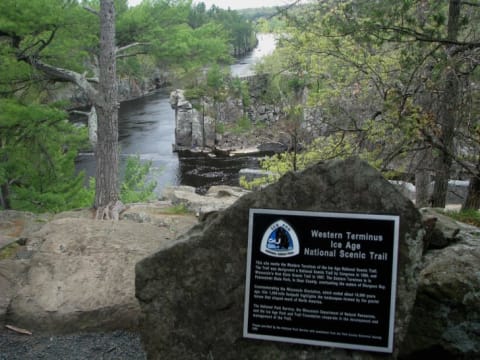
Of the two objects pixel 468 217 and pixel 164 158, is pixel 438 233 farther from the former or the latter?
pixel 164 158

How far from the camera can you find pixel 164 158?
39.2 metres

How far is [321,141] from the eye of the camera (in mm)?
12242

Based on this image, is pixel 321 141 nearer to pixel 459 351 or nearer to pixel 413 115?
pixel 413 115

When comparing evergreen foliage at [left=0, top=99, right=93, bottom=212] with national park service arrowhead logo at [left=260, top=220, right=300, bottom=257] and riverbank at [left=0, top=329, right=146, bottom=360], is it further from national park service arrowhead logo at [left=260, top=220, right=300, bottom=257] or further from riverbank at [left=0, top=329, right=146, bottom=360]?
national park service arrowhead logo at [left=260, top=220, right=300, bottom=257]

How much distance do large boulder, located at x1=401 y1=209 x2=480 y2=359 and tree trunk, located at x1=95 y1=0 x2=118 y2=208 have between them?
9.70 metres

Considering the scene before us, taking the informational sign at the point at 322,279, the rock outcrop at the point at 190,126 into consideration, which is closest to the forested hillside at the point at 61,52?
the informational sign at the point at 322,279

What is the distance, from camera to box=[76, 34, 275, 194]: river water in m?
33.8

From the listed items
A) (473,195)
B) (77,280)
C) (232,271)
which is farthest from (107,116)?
(232,271)

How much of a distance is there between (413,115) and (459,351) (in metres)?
3.92

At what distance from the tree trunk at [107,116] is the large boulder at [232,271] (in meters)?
8.99

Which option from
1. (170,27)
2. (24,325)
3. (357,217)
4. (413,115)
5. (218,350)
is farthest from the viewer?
(170,27)

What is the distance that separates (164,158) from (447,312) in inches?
1418

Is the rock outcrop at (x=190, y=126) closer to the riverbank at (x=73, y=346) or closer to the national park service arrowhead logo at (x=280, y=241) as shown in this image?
the riverbank at (x=73, y=346)

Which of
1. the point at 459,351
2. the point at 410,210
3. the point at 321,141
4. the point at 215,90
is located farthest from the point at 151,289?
the point at 215,90
